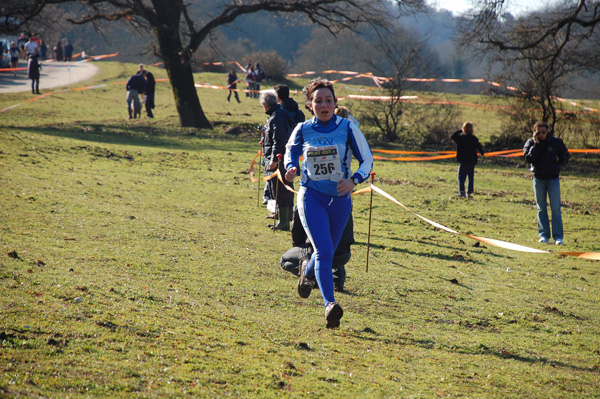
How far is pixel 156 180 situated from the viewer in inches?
567

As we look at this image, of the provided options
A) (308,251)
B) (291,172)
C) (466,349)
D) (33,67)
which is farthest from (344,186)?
(33,67)

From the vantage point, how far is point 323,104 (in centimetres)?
560

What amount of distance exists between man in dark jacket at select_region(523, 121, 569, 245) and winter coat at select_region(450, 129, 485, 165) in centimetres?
438

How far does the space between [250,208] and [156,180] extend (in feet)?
10.7

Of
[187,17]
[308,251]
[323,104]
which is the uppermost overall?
[187,17]

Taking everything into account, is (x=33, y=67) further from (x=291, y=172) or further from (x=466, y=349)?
(x=466, y=349)

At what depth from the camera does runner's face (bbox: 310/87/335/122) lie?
5.60 meters

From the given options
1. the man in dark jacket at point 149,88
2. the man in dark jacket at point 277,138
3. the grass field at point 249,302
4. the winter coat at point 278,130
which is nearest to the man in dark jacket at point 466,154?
the grass field at point 249,302

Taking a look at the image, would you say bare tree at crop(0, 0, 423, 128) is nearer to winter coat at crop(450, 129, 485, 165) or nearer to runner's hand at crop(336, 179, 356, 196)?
winter coat at crop(450, 129, 485, 165)

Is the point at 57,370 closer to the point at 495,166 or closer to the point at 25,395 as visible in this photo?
the point at 25,395

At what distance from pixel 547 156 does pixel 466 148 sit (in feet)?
16.2

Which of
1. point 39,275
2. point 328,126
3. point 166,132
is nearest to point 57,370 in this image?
point 39,275

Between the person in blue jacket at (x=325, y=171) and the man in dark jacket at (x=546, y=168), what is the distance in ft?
21.3

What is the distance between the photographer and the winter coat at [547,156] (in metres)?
10.9
